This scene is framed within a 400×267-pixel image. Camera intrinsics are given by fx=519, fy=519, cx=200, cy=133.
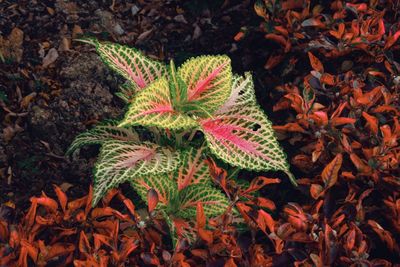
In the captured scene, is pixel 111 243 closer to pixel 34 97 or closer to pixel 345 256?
pixel 345 256

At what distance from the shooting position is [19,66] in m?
2.99

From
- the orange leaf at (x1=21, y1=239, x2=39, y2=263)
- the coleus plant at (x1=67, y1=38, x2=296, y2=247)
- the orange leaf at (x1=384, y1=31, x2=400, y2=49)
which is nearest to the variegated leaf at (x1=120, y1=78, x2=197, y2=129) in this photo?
the coleus plant at (x1=67, y1=38, x2=296, y2=247)

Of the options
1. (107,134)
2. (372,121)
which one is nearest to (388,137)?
(372,121)

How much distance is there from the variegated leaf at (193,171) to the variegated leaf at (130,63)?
0.32m

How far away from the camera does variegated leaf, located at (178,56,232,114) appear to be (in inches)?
74.2

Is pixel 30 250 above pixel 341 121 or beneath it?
beneath

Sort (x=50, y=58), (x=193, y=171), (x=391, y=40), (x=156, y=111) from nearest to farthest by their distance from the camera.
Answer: (x=156, y=111)
(x=193, y=171)
(x=391, y=40)
(x=50, y=58)

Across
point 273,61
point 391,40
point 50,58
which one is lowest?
point 50,58

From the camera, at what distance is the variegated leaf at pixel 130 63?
1872 millimetres

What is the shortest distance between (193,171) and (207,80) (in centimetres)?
36

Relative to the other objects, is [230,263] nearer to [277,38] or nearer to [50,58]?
[277,38]

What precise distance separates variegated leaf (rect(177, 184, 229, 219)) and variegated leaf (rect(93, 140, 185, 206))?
126 millimetres

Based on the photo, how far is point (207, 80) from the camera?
1906 mm

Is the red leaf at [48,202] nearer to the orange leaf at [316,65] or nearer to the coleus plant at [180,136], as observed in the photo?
the coleus plant at [180,136]
